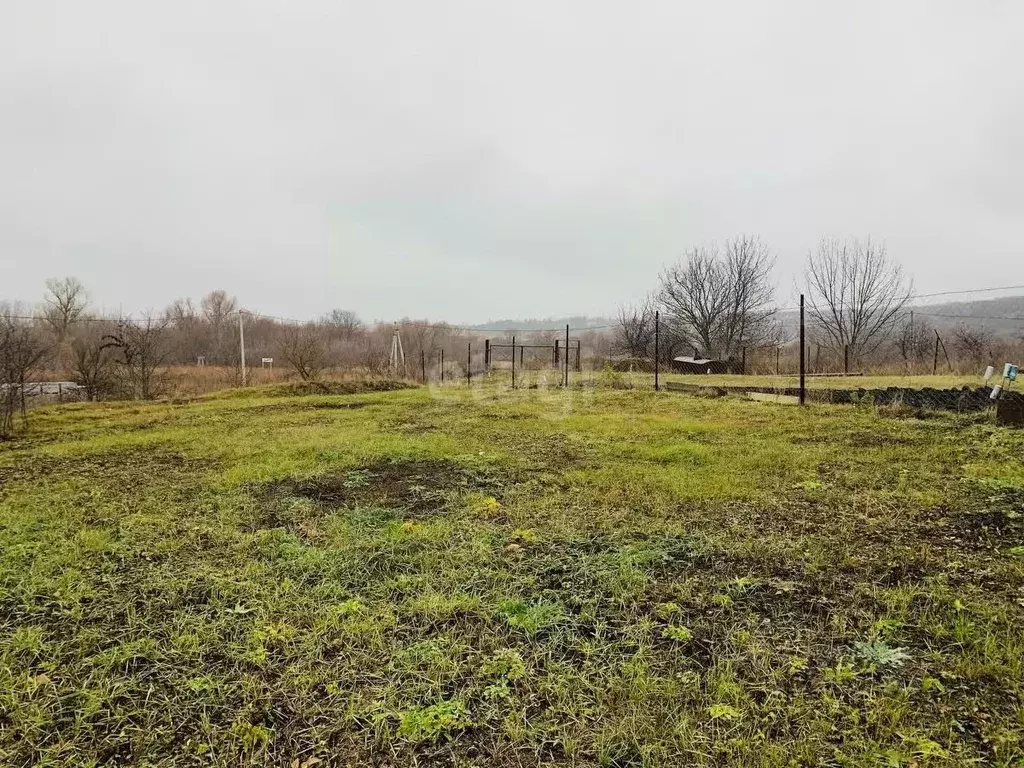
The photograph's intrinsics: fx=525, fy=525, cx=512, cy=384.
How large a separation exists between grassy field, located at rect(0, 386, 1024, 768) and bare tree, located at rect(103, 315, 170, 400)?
12192 mm

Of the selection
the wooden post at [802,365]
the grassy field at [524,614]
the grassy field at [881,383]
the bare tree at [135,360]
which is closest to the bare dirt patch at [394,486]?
the grassy field at [524,614]

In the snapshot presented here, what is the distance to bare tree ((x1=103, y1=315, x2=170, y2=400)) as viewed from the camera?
1525 centimetres

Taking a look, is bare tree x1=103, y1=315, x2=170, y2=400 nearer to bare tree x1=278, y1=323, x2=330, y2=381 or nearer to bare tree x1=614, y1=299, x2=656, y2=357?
bare tree x1=278, y1=323, x2=330, y2=381

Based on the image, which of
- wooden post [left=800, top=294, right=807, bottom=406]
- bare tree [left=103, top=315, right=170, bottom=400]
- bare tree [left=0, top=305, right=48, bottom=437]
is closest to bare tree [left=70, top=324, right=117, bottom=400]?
bare tree [left=103, top=315, right=170, bottom=400]

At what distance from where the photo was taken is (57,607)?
2.51 m

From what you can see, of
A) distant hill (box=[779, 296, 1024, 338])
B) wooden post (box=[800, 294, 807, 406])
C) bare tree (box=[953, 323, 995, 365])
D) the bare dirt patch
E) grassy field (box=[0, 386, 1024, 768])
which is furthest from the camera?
distant hill (box=[779, 296, 1024, 338])

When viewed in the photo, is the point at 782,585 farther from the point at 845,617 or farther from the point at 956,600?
the point at 956,600

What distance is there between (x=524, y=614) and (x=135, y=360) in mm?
17498

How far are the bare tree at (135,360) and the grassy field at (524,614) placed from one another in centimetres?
1219

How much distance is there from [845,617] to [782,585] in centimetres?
34

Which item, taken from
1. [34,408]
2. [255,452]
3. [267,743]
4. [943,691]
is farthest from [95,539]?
[34,408]

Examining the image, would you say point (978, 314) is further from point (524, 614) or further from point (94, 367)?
point (94, 367)

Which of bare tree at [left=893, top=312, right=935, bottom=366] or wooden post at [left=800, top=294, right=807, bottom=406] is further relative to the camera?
bare tree at [left=893, top=312, right=935, bottom=366]

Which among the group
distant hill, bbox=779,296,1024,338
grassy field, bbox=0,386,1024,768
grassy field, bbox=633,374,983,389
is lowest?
grassy field, bbox=0,386,1024,768
